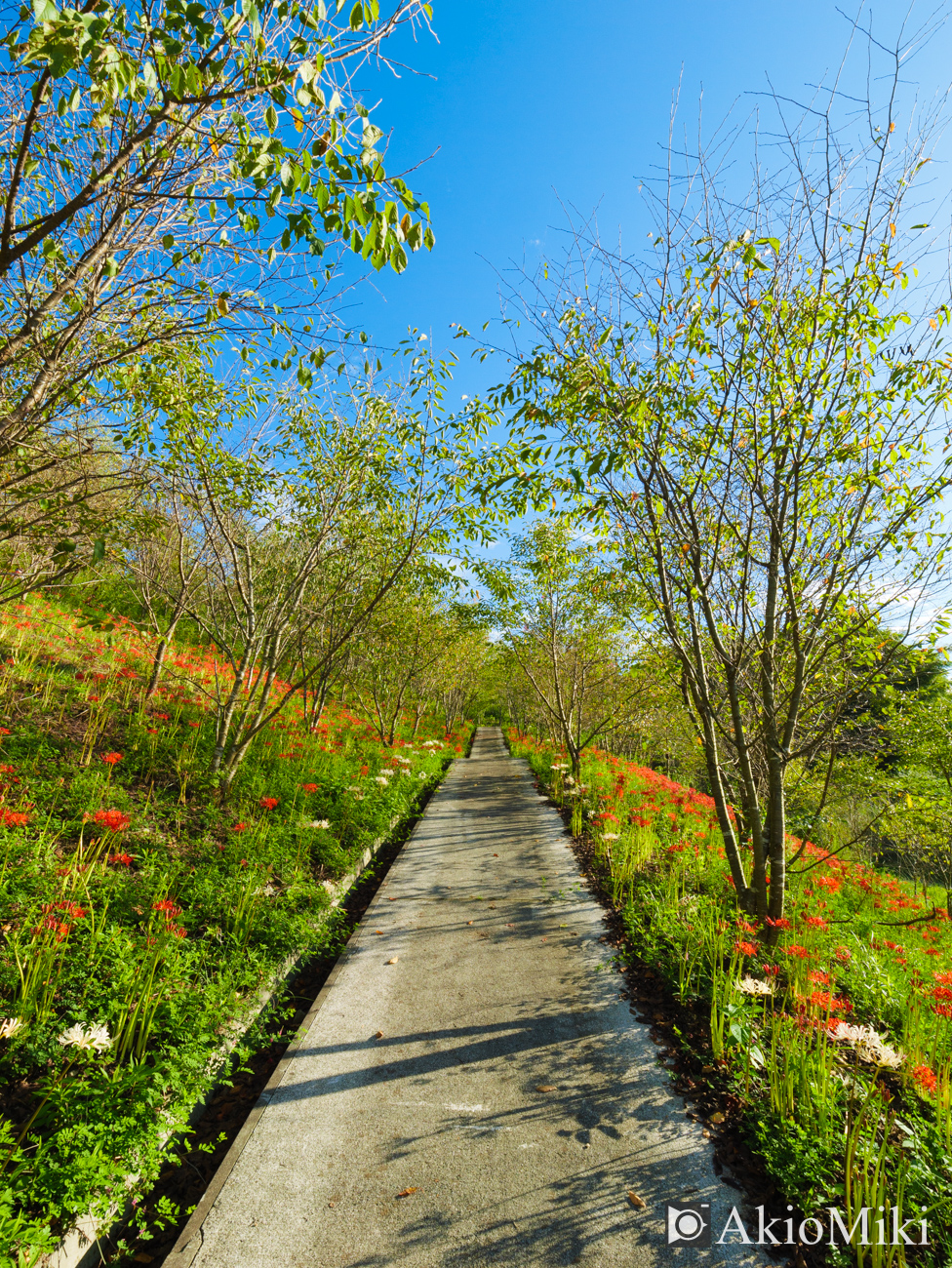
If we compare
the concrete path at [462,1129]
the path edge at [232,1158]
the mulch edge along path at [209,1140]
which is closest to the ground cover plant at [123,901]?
the mulch edge along path at [209,1140]

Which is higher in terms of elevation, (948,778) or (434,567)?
(434,567)

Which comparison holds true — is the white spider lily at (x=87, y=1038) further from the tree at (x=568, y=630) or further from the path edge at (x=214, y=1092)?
the tree at (x=568, y=630)

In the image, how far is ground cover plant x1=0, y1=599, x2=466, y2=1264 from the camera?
219cm

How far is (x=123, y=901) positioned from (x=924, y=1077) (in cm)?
505

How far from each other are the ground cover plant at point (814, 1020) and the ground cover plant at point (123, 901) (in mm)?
3043

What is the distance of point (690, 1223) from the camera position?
2260 millimetres

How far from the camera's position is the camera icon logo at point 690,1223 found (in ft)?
7.22

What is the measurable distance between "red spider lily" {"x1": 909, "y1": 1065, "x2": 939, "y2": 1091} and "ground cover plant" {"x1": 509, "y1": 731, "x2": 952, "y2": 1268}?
1cm

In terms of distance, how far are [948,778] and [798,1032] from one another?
630 centimetres

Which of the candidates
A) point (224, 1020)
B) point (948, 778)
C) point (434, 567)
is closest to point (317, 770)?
point (434, 567)

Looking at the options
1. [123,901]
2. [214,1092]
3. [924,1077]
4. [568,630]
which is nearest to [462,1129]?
[214,1092]

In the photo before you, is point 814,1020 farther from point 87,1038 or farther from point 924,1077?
point 87,1038

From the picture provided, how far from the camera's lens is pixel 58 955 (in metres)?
2.92

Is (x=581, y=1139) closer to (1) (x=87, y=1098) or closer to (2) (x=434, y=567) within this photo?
(1) (x=87, y=1098)
